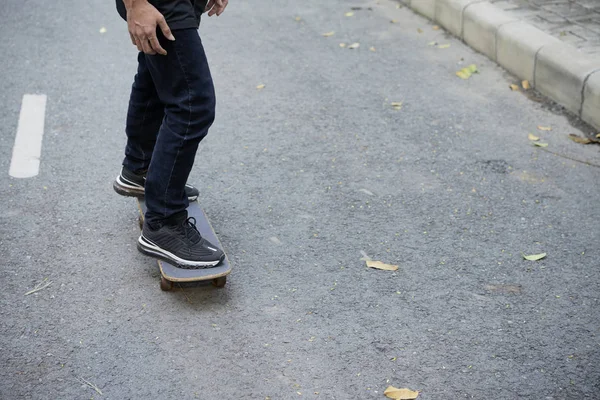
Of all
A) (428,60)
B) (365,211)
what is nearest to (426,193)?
(365,211)

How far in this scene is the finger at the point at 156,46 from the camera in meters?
2.86

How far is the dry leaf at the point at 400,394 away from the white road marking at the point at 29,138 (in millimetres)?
2471

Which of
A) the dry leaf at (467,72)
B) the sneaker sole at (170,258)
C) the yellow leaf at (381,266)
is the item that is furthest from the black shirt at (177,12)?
the dry leaf at (467,72)

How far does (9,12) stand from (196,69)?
15.8ft

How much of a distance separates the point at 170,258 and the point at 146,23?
99cm

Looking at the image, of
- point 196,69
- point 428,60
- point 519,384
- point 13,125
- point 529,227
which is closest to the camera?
point 519,384

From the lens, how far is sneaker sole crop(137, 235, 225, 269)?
3.26 m

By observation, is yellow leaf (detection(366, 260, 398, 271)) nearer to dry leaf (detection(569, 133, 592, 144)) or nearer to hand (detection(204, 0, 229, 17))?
hand (detection(204, 0, 229, 17))

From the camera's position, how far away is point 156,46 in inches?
113

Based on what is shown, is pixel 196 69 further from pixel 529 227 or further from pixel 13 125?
pixel 13 125

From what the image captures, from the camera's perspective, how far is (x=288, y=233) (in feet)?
12.3

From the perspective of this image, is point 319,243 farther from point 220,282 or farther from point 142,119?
point 142,119

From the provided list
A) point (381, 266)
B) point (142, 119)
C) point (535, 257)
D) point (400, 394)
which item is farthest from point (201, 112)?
point (535, 257)

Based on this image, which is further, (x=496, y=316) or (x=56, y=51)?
(x=56, y=51)
